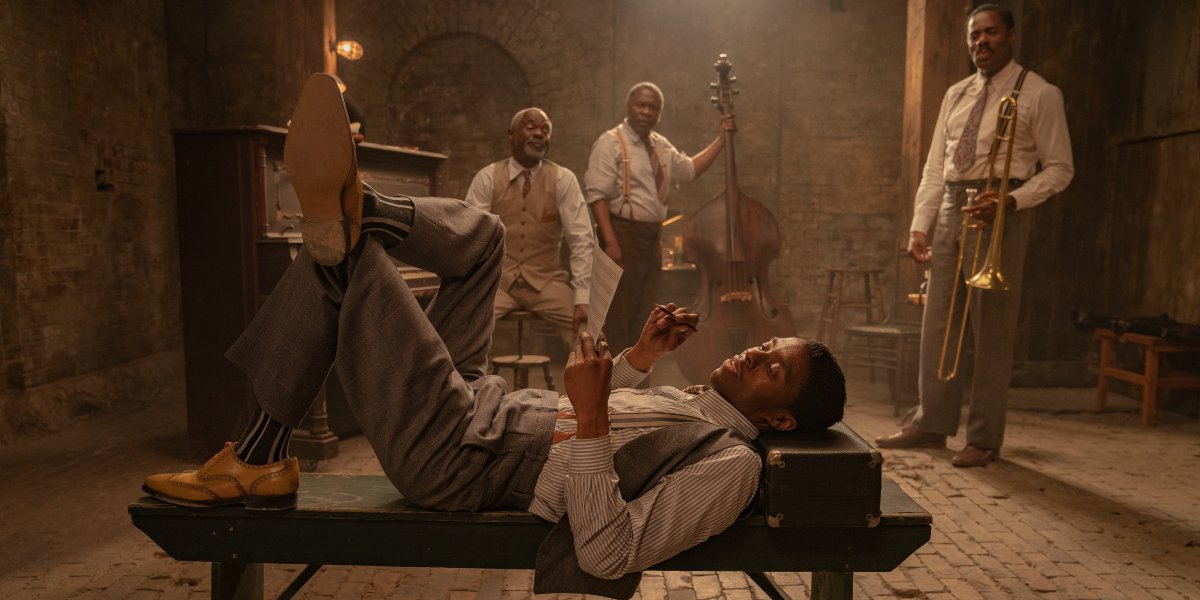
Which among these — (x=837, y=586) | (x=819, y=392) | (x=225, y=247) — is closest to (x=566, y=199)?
(x=225, y=247)

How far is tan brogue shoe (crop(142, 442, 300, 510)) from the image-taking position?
6.75ft

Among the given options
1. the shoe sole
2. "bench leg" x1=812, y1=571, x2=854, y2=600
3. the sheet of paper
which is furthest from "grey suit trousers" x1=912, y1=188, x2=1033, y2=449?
the shoe sole

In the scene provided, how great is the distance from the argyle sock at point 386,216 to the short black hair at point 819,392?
1.01m

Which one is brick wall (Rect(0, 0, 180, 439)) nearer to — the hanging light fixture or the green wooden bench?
the hanging light fixture

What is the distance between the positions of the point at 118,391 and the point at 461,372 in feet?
15.3

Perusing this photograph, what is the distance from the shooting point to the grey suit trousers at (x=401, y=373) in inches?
79.0

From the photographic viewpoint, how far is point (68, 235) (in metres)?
5.55

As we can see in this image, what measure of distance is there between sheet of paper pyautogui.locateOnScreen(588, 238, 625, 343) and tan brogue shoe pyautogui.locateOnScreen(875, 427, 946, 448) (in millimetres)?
3614

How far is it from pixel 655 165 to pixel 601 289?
4.03 meters

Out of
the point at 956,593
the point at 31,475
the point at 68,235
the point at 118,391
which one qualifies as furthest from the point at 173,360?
the point at 956,593

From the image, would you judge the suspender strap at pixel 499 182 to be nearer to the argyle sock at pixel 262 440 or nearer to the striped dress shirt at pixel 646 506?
the argyle sock at pixel 262 440

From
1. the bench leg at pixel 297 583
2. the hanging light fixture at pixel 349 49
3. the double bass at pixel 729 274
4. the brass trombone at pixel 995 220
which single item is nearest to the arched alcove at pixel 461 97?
the hanging light fixture at pixel 349 49

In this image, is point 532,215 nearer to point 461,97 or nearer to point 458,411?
point 458,411

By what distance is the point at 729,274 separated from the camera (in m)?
5.58
